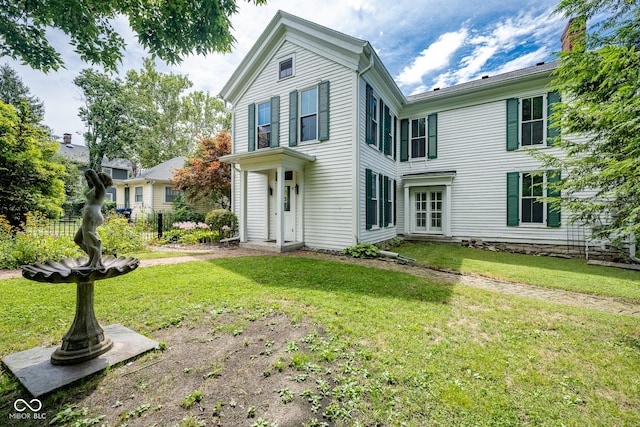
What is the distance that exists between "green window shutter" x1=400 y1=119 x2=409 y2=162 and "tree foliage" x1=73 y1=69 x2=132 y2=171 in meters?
22.5

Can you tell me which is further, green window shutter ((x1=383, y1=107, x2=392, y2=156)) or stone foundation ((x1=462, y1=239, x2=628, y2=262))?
green window shutter ((x1=383, y1=107, x2=392, y2=156))

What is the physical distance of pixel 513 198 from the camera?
371 inches

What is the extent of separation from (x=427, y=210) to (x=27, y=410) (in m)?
11.6

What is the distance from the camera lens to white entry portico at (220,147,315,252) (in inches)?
306

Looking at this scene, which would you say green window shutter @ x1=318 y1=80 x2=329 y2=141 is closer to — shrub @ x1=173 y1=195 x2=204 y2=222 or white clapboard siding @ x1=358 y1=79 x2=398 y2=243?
white clapboard siding @ x1=358 y1=79 x2=398 y2=243

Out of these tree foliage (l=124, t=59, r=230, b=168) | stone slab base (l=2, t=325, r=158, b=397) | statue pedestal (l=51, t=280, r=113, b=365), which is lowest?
stone slab base (l=2, t=325, r=158, b=397)

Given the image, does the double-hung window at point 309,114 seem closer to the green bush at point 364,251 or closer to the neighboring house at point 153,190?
the green bush at point 364,251

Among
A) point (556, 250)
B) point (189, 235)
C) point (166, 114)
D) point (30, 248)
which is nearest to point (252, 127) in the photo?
point (189, 235)

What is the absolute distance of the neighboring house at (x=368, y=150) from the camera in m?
8.00

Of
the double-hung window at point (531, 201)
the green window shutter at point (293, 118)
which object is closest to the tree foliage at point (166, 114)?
the green window shutter at point (293, 118)

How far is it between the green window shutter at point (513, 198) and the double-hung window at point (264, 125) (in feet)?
29.9

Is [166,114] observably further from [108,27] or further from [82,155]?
[108,27]

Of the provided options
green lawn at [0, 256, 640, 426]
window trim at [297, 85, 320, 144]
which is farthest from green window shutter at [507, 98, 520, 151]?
green lawn at [0, 256, 640, 426]

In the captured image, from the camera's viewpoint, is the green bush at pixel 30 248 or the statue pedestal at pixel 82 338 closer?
the statue pedestal at pixel 82 338
